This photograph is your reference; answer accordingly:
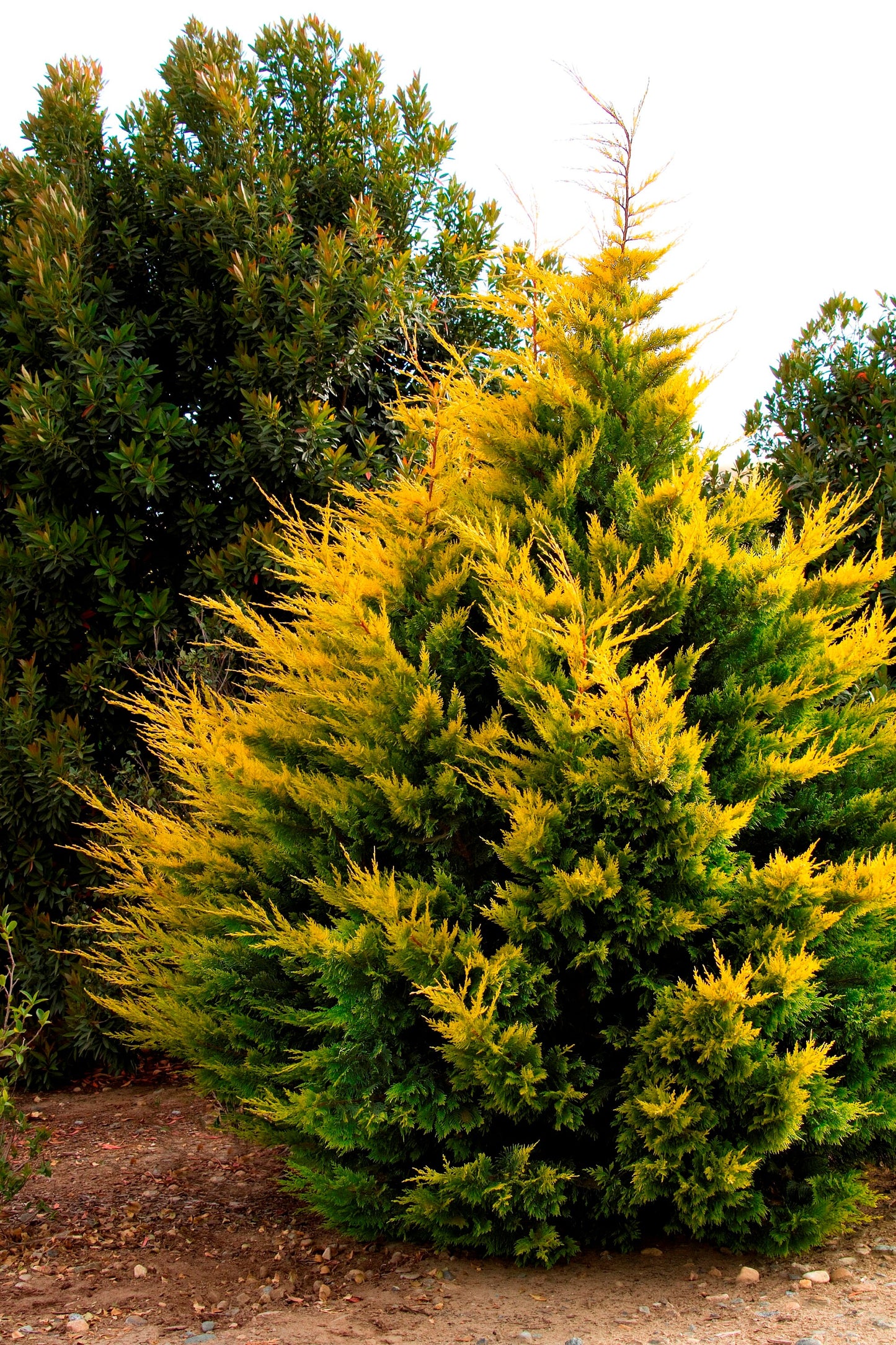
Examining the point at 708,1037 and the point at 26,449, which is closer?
the point at 708,1037

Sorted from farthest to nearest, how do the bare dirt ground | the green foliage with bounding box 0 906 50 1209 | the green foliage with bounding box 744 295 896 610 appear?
the green foliage with bounding box 744 295 896 610 < the green foliage with bounding box 0 906 50 1209 < the bare dirt ground

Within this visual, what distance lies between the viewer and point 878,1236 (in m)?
3.79

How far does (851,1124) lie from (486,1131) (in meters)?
1.26

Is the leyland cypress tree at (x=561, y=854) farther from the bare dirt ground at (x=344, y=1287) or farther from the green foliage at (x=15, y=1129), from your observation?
the green foliage at (x=15, y=1129)

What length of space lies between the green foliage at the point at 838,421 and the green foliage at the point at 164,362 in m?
2.32

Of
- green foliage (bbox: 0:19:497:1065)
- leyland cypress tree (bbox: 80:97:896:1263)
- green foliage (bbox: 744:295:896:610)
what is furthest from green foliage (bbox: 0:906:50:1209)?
green foliage (bbox: 744:295:896:610)

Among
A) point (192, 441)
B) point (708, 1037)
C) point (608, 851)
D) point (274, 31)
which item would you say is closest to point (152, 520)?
point (192, 441)

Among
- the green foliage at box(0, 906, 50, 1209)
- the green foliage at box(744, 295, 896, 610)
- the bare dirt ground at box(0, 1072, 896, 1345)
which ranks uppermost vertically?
the green foliage at box(744, 295, 896, 610)

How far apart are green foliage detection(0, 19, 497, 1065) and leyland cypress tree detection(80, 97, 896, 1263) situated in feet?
7.98

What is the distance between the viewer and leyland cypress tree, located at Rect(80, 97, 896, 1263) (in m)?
3.29

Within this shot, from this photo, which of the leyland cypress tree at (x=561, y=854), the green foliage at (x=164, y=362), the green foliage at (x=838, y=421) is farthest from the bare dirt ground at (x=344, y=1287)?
the green foliage at (x=838, y=421)

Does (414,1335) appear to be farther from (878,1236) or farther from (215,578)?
(215,578)

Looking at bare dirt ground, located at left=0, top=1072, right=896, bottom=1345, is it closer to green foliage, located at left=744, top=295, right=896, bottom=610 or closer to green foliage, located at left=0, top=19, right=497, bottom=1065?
green foliage, located at left=0, top=19, right=497, bottom=1065

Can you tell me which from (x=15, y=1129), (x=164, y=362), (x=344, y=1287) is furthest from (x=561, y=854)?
(x=164, y=362)
